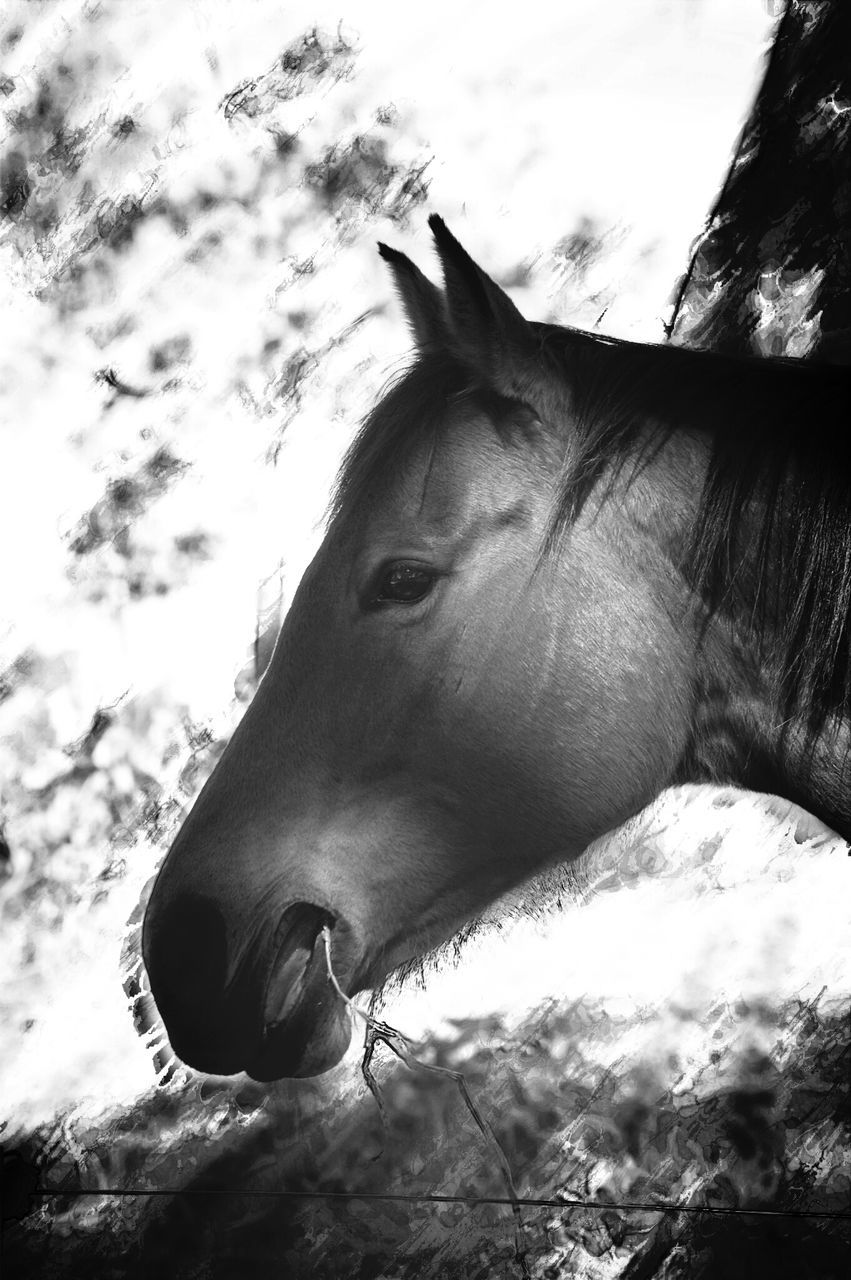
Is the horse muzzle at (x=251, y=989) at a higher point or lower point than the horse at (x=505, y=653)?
lower

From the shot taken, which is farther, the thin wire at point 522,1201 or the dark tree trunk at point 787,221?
the dark tree trunk at point 787,221

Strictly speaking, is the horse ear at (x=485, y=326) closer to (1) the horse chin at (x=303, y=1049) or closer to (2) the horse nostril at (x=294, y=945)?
(2) the horse nostril at (x=294, y=945)

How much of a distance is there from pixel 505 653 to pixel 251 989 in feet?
1.71

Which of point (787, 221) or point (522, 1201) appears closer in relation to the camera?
point (522, 1201)

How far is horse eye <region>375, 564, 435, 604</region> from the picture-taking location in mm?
1190

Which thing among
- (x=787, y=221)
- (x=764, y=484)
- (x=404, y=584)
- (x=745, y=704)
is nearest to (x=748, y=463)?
(x=764, y=484)

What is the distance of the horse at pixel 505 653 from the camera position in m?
1.09

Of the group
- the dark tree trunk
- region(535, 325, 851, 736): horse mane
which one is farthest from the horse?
the dark tree trunk

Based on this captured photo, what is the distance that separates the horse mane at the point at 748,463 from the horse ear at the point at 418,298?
0.32ft

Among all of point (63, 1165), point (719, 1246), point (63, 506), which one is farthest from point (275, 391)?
point (719, 1246)

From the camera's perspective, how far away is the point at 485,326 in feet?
3.78

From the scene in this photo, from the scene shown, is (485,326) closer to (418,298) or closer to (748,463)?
(418,298)

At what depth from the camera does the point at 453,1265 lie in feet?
4.29

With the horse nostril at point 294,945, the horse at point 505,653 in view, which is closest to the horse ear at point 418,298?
the horse at point 505,653
